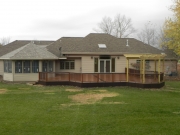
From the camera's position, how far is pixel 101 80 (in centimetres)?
2216

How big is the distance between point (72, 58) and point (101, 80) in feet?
23.6

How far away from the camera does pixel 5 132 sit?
8.48 meters

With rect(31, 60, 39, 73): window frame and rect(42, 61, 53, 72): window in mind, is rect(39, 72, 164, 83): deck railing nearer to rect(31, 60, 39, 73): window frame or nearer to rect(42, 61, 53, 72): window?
rect(31, 60, 39, 73): window frame

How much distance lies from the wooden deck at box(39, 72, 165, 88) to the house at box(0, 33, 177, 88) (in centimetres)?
33

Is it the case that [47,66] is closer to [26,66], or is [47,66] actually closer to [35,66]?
[35,66]

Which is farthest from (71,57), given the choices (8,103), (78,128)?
(78,128)

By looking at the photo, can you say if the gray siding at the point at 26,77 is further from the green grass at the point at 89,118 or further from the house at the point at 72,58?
the green grass at the point at 89,118

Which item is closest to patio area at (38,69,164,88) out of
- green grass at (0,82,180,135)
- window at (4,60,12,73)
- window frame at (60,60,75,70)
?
window at (4,60,12,73)

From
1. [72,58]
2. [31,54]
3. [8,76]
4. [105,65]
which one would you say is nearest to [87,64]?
[72,58]

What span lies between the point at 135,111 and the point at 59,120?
3.61 m

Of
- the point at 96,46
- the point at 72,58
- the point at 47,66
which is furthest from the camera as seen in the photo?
the point at 96,46

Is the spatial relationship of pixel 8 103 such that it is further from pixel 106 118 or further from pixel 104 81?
pixel 104 81

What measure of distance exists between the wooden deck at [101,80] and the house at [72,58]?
33cm

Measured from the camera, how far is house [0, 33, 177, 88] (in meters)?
25.4
